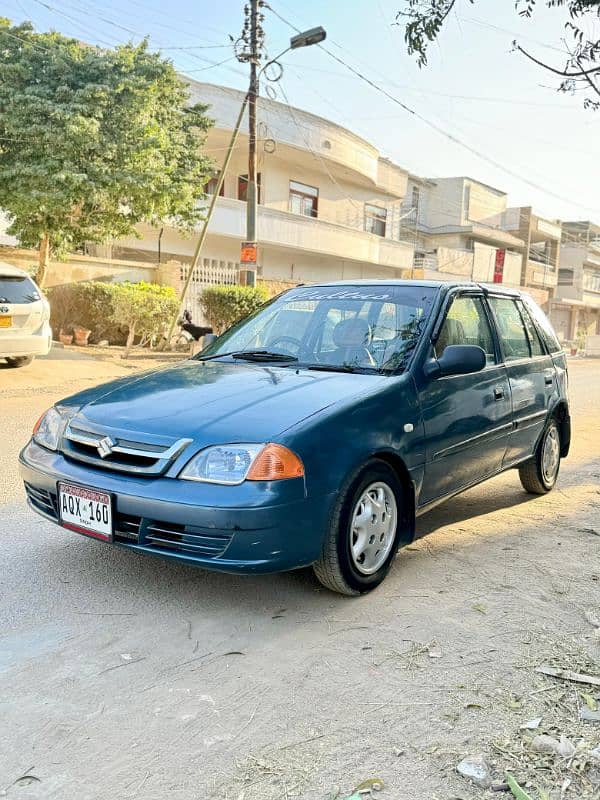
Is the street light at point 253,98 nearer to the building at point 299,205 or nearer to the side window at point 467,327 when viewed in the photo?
the building at point 299,205

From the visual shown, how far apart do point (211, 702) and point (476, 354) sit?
2372mm

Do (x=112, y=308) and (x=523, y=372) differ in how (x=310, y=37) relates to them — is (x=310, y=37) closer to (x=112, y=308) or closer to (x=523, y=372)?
(x=112, y=308)

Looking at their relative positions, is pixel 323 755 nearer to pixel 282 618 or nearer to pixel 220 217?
pixel 282 618

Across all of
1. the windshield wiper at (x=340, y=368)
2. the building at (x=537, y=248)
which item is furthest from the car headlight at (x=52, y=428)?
the building at (x=537, y=248)

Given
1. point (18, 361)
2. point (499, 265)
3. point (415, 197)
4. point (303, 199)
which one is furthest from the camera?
point (499, 265)

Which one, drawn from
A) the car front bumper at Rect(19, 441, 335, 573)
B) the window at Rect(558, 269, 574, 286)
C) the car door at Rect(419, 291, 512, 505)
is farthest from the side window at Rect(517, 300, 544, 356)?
the window at Rect(558, 269, 574, 286)

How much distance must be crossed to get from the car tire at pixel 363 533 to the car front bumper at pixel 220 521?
116 mm

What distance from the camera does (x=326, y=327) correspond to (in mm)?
4398

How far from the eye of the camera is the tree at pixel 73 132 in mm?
12688

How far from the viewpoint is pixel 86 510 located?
3.25 m

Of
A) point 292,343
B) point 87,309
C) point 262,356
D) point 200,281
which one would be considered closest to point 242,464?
point 262,356

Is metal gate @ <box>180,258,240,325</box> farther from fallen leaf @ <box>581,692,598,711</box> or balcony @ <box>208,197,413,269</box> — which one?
fallen leaf @ <box>581,692,598,711</box>

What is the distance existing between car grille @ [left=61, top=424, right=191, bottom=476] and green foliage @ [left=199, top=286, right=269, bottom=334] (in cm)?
1272

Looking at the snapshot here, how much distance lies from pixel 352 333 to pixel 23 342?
273 inches
